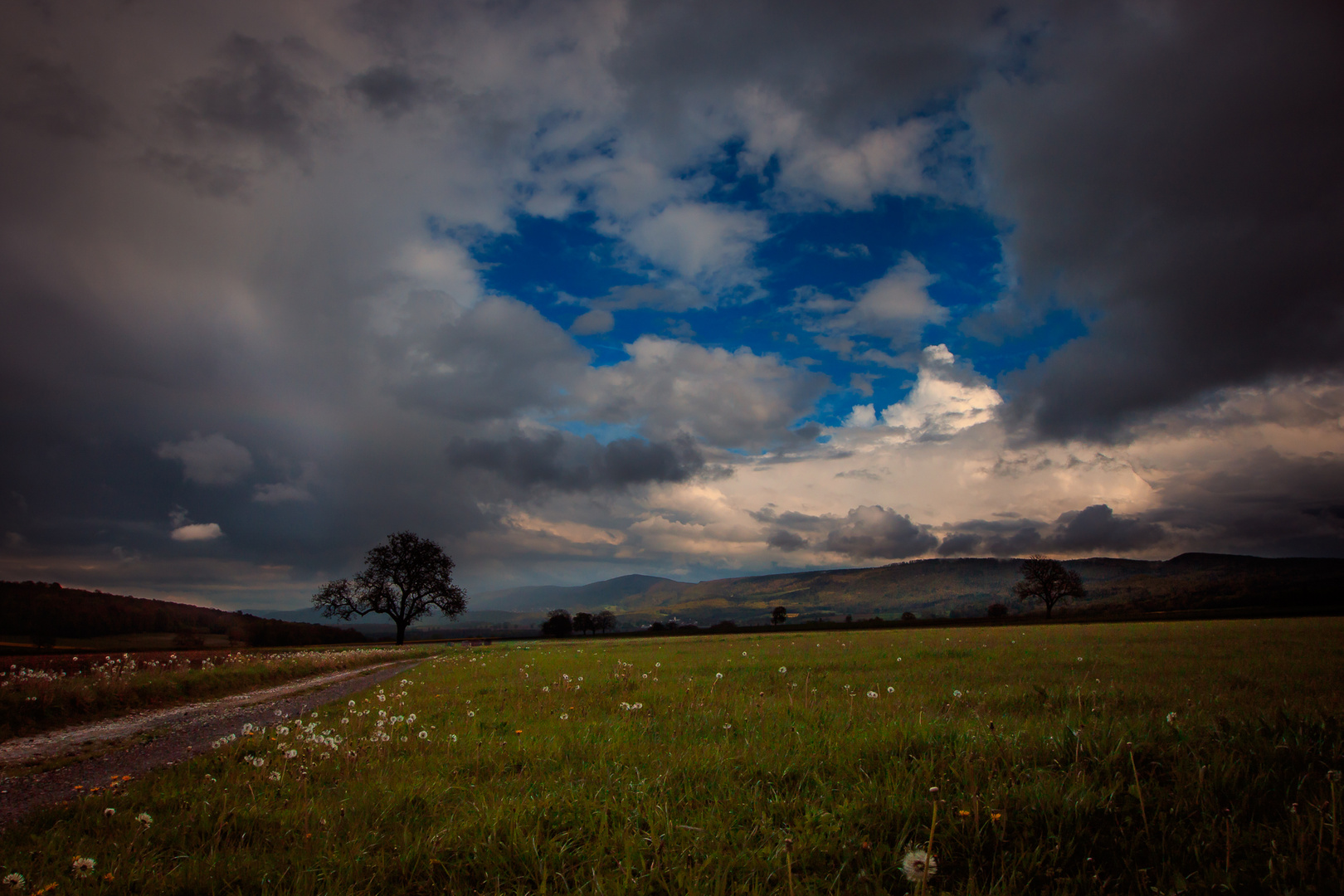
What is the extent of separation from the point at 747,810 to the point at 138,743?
12304 mm

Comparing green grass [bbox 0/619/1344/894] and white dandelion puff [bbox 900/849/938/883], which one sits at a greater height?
white dandelion puff [bbox 900/849/938/883]

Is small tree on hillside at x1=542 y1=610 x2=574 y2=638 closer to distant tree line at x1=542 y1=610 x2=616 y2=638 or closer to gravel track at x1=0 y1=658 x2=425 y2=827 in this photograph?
distant tree line at x1=542 y1=610 x2=616 y2=638

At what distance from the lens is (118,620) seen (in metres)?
52.8

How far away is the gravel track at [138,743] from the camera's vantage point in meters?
6.75

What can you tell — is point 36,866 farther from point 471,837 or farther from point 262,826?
point 471,837

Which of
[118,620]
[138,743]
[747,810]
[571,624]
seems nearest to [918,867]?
[747,810]

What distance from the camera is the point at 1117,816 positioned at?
3717 mm

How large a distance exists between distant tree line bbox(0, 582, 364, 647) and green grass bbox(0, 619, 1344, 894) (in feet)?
158

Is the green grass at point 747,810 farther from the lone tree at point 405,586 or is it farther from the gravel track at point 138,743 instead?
the lone tree at point 405,586

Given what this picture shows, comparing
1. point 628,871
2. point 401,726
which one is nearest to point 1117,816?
point 628,871

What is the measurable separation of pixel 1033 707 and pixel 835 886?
254 inches

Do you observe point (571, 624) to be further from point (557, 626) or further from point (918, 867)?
point (918, 867)

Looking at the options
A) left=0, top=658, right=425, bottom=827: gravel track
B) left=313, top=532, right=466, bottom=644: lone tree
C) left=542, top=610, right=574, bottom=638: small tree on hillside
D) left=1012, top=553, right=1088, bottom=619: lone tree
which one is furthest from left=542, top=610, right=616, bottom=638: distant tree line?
left=0, top=658, right=425, bottom=827: gravel track

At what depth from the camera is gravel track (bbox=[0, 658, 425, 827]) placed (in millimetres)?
6750
